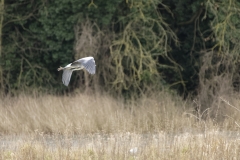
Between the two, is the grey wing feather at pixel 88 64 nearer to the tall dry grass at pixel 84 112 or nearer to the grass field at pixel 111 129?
the grass field at pixel 111 129

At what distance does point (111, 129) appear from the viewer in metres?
15.4

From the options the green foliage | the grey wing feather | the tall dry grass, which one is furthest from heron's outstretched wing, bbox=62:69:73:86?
the green foliage

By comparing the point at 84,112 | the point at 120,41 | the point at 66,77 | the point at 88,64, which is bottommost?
the point at 84,112

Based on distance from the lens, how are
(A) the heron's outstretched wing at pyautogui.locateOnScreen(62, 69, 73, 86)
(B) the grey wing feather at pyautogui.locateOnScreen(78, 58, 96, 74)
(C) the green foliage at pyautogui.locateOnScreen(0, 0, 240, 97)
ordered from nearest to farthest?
(B) the grey wing feather at pyautogui.locateOnScreen(78, 58, 96, 74) < (A) the heron's outstretched wing at pyautogui.locateOnScreen(62, 69, 73, 86) < (C) the green foliage at pyautogui.locateOnScreen(0, 0, 240, 97)

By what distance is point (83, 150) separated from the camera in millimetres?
10750

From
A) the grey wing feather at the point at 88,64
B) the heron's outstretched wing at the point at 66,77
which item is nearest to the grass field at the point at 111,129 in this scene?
the heron's outstretched wing at the point at 66,77

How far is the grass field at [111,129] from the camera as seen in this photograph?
1048cm

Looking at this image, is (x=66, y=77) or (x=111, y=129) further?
(x=111, y=129)

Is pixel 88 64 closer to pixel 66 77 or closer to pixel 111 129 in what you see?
pixel 66 77

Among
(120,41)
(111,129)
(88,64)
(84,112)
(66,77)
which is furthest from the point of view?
(120,41)

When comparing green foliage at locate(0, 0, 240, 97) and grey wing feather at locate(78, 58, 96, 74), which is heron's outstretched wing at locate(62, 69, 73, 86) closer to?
grey wing feather at locate(78, 58, 96, 74)

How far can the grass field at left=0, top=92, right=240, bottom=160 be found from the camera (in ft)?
34.4

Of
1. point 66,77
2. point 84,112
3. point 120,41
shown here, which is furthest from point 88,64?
point 120,41

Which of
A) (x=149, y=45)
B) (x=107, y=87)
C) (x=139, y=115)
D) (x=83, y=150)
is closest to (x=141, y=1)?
(x=149, y=45)
